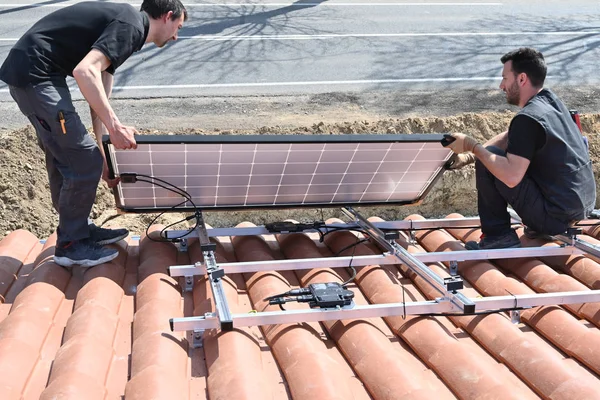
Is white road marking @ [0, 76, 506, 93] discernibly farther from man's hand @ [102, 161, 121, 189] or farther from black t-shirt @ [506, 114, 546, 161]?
black t-shirt @ [506, 114, 546, 161]

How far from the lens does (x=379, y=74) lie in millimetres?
14094

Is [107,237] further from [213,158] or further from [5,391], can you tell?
[5,391]

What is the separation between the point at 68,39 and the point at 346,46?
37.9ft

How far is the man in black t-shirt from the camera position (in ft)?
14.7

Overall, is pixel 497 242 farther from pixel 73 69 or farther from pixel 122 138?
pixel 73 69

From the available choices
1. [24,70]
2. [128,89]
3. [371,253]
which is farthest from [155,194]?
[128,89]

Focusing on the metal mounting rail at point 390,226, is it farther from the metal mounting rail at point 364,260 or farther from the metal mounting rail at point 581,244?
the metal mounting rail at point 581,244

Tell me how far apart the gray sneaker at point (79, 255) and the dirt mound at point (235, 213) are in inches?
199

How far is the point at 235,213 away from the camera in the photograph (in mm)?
11000

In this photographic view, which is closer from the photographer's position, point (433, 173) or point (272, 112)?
point (433, 173)

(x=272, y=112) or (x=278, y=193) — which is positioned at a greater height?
(x=278, y=193)

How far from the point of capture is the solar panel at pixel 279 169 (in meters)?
4.78

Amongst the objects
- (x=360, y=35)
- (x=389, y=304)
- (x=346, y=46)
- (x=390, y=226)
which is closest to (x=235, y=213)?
(x=390, y=226)

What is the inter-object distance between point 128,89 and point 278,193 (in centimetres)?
775
